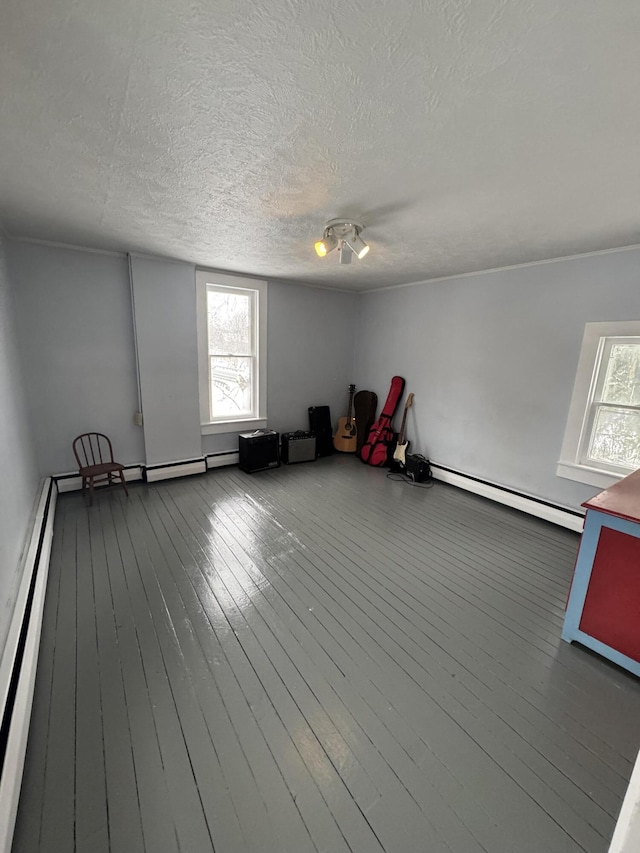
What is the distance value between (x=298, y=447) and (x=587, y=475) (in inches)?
128

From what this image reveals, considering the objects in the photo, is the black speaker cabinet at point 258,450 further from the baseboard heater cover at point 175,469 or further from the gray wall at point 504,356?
the gray wall at point 504,356

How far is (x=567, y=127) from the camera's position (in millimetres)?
1243

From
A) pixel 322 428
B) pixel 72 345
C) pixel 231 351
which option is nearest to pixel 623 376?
pixel 322 428

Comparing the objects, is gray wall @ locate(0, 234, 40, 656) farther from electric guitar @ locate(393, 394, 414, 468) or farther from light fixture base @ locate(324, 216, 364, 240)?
electric guitar @ locate(393, 394, 414, 468)

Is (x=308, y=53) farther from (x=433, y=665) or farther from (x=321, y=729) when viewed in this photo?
(x=433, y=665)

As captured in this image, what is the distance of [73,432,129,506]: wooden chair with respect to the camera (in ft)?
10.9

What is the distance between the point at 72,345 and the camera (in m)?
3.34

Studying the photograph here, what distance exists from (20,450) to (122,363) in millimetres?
1465

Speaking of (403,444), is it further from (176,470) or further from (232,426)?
(176,470)

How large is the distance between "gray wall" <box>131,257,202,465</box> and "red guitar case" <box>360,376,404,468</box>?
241 cm

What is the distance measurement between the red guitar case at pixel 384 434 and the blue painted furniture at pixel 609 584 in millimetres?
2935

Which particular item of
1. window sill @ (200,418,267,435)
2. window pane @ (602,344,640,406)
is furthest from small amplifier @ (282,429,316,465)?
window pane @ (602,344,640,406)

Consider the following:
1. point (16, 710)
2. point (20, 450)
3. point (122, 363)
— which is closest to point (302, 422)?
point (122, 363)

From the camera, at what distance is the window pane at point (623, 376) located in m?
2.71
